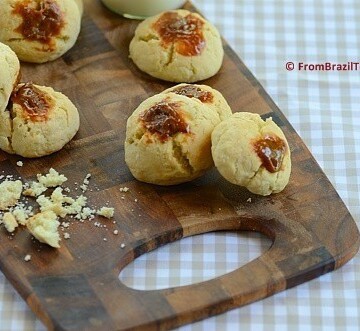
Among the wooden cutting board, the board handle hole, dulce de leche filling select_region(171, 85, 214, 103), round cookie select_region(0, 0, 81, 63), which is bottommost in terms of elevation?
the board handle hole

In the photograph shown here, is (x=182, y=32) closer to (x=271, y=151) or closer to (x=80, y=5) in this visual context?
(x=80, y=5)

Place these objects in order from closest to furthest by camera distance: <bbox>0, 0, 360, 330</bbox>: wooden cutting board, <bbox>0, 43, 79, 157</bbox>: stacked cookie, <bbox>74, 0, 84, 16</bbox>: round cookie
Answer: <bbox>0, 0, 360, 330</bbox>: wooden cutting board → <bbox>0, 43, 79, 157</bbox>: stacked cookie → <bbox>74, 0, 84, 16</bbox>: round cookie

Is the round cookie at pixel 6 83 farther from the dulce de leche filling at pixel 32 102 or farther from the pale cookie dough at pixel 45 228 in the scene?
the pale cookie dough at pixel 45 228

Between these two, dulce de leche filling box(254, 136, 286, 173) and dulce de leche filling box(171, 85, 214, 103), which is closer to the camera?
dulce de leche filling box(254, 136, 286, 173)

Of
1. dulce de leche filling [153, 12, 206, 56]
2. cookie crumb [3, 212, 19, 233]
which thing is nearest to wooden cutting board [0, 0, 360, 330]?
cookie crumb [3, 212, 19, 233]

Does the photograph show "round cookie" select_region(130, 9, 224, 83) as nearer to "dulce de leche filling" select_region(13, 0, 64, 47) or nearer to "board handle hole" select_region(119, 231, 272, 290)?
"dulce de leche filling" select_region(13, 0, 64, 47)

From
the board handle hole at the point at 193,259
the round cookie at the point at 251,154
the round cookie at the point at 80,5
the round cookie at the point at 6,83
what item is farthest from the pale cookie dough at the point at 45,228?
the round cookie at the point at 80,5

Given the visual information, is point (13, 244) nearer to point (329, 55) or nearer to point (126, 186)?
point (126, 186)
